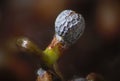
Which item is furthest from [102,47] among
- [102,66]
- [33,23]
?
[33,23]

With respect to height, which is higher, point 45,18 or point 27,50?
point 45,18

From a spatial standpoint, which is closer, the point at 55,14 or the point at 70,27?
the point at 70,27

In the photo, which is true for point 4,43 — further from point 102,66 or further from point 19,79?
point 102,66

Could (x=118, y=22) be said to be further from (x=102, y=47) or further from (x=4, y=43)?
(x=4, y=43)

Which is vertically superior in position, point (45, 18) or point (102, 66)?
point (45, 18)

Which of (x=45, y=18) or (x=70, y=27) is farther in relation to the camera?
(x=45, y=18)

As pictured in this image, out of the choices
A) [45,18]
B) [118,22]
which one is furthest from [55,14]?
[118,22]
